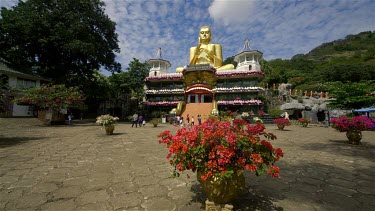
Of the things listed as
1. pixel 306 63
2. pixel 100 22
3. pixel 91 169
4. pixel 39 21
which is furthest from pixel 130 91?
pixel 306 63

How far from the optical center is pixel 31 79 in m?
29.1

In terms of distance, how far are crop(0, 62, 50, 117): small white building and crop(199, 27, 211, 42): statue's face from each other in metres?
26.3

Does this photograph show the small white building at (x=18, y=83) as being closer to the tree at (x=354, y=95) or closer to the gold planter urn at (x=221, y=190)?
the gold planter urn at (x=221, y=190)

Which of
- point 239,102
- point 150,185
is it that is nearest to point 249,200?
point 150,185

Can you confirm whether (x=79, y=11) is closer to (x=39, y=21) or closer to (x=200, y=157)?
(x=39, y=21)

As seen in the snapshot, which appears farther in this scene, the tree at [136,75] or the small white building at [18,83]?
the tree at [136,75]

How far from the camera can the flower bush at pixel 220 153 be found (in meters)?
2.76

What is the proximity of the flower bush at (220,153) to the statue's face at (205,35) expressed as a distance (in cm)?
3512

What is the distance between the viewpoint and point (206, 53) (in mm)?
35000

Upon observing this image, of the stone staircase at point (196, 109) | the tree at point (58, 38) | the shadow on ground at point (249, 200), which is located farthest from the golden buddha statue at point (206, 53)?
the shadow on ground at point (249, 200)

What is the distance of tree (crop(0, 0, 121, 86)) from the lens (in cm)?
2228

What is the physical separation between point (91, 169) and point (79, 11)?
25706 mm

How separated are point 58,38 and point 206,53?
22.0m

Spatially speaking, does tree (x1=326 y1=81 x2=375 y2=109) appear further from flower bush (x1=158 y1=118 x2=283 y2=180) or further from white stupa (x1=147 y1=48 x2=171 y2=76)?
white stupa (x1=147 y1=48 x2=171 y2=76)
